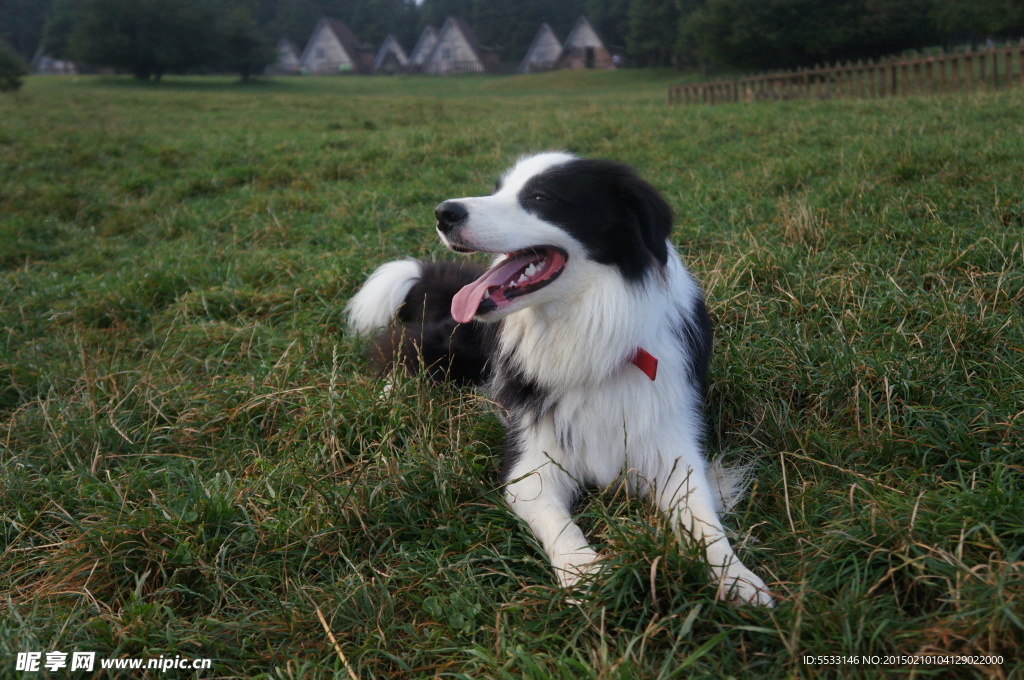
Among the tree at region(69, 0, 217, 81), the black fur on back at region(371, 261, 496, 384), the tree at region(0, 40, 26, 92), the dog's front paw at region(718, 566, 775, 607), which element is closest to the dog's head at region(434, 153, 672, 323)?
the black fur on back at region(371, 261, 496, 384)

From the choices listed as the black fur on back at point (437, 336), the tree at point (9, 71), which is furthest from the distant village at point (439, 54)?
the black fur on back at point (437, 336)

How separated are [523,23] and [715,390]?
66.6 metres

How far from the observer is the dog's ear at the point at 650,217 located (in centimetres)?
249

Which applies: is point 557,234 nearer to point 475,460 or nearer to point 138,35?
point 475,460

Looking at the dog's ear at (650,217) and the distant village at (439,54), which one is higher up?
the distant village at (439,54)

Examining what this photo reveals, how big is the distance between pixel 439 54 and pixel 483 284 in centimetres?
6602

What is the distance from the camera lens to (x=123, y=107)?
58.3ft

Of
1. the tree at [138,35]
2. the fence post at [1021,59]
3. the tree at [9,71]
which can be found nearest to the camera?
the fence post at [1021,59]

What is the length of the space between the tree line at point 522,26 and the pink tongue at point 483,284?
25205mm

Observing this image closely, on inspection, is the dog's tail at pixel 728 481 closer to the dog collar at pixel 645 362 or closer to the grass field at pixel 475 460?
the grass field at pixel 475 460

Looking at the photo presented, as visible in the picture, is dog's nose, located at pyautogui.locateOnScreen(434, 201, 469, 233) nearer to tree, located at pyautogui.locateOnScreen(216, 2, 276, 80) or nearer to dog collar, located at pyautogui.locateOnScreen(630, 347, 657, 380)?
dog collar, located at pyautogui.locateOnScreen(630, 347, 657, 380)

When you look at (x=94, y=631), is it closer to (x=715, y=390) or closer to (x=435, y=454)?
(x=435, y=454)

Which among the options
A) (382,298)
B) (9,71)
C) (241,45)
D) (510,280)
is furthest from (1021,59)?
(241,45)

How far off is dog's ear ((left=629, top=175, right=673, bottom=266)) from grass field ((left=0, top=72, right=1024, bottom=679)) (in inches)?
31.5
